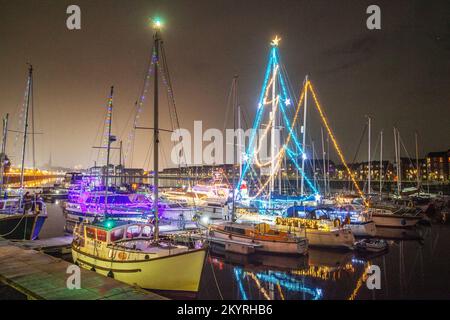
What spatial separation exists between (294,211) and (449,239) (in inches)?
648

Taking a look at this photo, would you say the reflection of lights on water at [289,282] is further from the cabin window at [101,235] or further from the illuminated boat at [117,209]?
the illuminated boat at [117,209]

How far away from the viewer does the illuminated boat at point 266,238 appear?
2091cm

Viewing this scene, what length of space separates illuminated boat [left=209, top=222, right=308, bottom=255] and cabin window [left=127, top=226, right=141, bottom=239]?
9.86m

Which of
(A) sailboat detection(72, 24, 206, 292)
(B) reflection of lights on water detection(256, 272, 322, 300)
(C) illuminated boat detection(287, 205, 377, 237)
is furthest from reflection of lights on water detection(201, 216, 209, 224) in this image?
(A) sailboat detection(72, 24, 206, 292)

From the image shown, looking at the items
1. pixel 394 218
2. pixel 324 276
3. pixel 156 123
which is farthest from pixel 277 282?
pixel 394 218

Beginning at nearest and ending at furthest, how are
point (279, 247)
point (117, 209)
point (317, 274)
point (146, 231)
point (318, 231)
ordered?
point (146, 231) < point (317, 274) < point (279, 247) < point (318, 231) < point (117, 209)

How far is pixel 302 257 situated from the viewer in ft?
68.5

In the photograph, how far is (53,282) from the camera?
9523 mm

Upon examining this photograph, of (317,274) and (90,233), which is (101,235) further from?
(317,274)

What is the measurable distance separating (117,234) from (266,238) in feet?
37.2

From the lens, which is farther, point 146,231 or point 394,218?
point 394,218

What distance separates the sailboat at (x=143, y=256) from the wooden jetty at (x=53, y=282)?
1.84 metres

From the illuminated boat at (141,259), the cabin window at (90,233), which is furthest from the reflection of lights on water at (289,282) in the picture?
the cabin window at (90,233)

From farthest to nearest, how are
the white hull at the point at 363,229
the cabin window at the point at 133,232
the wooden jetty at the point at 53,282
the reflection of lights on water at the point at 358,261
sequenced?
the white hull at the point at 363,229 → the reflection of lights on water at the point at 358,261 → the cabin window at the point at 133,232 → the wooden jetty at the point at 53,282
